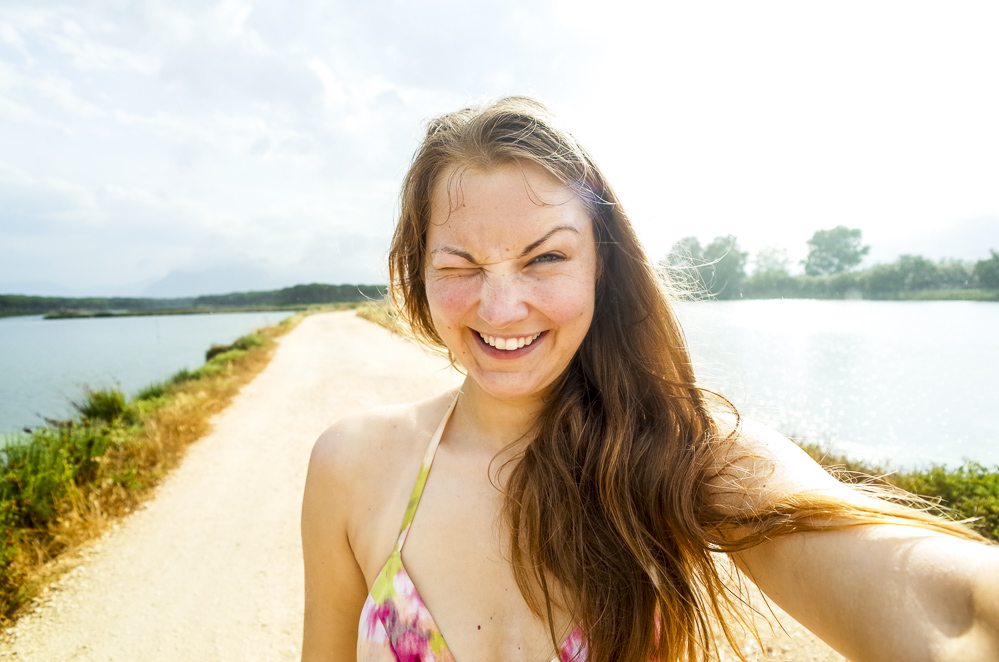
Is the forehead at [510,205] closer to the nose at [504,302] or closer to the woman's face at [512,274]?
the woman's face at [512,274]

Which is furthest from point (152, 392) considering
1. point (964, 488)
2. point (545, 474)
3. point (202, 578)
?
point (964, 488)

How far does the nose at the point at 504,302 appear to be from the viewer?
1333 millimetres

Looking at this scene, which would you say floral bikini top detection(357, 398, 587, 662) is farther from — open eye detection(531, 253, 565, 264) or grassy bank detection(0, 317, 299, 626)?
grassy bank detection(0, 317, 299, 626)

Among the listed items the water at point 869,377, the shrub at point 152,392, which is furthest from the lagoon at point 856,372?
the shrub at point 152,392

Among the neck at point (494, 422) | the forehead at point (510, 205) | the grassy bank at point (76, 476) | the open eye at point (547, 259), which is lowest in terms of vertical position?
the grassy bank at point (76, 476)

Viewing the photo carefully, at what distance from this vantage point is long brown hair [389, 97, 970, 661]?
1.31 metres

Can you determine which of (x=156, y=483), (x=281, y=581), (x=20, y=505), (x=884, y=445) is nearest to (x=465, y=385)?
(x=281, y=581)

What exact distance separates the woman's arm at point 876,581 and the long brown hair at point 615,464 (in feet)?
0.22

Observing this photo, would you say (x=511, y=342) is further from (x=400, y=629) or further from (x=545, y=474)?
(x=400, y=629)

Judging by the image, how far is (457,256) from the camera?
1.39m

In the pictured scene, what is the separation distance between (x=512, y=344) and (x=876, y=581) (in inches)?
35.6

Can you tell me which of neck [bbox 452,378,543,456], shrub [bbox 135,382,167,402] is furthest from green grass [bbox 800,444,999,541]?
shrub [bbox 135,382,167,402]

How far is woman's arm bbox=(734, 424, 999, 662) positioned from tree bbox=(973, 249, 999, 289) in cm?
418

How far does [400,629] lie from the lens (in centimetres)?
133
